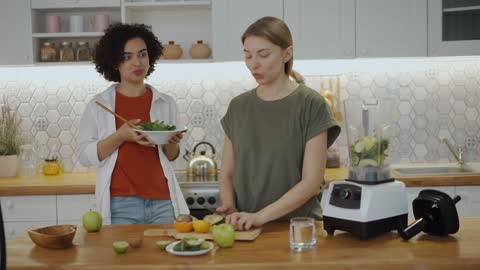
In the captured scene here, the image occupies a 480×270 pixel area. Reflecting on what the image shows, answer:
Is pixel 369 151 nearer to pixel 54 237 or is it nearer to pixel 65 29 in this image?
pixel 54 237

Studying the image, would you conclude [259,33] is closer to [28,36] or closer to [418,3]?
[418,3]

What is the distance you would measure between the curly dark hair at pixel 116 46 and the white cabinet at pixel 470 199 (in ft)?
6.51

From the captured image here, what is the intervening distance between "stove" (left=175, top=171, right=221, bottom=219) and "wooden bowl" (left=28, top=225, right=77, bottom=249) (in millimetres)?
1635

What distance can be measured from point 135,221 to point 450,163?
246 centimetres

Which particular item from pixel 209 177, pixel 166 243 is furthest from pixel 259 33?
pixel 209 177

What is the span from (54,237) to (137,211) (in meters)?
0.88

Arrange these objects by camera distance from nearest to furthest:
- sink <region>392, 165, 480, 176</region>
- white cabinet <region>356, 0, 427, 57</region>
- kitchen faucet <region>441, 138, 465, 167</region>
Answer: white cabinet <region>356, 0, 427, 57</region> → sink <region>392, 165, 480, 176</region> → kitchen faucet <region>441, 138, 465, 167</region>

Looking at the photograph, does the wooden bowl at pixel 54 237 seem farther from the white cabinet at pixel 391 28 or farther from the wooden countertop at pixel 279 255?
the white cabinet at pixel 391 28

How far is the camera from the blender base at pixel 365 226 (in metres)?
2.20

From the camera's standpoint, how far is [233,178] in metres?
2.61

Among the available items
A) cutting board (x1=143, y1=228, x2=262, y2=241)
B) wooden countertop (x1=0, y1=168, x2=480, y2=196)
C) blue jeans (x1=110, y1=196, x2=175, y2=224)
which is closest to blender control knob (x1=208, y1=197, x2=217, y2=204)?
wooden countertop (x1=0, y1=168, x2=480, y2=196)

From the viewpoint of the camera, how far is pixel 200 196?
3.87m

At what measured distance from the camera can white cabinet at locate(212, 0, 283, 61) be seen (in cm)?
409

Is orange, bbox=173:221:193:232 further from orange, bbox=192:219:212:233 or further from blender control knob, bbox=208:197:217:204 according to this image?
blender control knob, bbox=208:197:217:204
